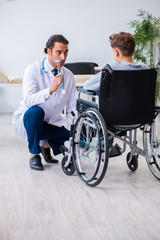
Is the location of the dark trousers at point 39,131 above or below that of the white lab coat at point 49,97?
below

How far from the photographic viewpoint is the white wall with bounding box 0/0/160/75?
17.9 ft

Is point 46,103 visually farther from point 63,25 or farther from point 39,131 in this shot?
point 63,25

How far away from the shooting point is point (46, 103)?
2.76 meters

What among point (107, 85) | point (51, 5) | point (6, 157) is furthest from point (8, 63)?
point (107, 85)

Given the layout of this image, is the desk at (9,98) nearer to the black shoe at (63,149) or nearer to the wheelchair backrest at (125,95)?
the black shoe at (63,149)

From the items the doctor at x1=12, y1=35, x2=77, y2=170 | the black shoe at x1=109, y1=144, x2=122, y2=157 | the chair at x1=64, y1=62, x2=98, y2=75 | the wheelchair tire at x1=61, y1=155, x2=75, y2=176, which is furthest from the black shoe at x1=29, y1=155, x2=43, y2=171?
the chair at x1=64, y1=62, x2=98, y2=75

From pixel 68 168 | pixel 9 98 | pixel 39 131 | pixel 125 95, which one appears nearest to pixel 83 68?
pixel 9 98

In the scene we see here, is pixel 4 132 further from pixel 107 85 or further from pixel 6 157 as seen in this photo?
pixel 107 85

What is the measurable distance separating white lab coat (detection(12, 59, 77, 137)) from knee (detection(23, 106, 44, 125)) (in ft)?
0.13

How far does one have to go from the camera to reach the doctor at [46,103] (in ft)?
8.55

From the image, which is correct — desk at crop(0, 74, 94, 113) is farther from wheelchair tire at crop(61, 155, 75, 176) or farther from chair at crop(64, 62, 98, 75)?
wheelchair tire at crop(61, 155, 75, 176)

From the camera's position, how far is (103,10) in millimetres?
5688

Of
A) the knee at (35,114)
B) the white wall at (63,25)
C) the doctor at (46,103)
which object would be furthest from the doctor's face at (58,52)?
the white wall at (63,25)

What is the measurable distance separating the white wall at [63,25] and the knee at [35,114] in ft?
10.2
